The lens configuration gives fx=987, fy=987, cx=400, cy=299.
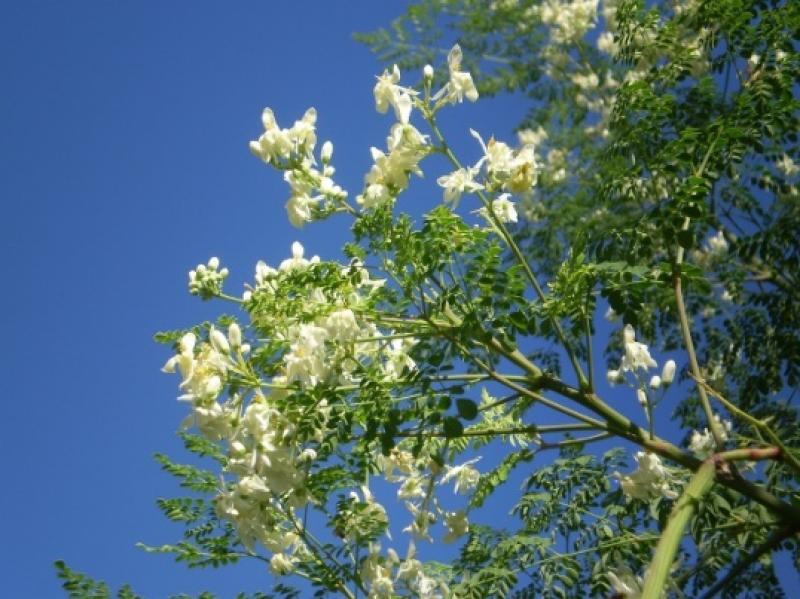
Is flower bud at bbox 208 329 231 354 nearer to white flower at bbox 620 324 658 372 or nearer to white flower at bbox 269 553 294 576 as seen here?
white flower at bbox 269 553 294 576

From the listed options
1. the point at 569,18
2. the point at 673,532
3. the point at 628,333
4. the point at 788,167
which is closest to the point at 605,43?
the point at 569,18

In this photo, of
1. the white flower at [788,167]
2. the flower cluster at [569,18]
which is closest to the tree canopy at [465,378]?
the white flower at [788,167]

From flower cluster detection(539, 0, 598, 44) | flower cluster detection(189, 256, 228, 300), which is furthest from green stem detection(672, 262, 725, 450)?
flower cluster detection(539, 0, 598, 44)

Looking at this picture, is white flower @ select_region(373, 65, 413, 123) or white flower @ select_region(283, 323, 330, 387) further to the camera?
white flower @ select_region(373, 65, 413, 123)

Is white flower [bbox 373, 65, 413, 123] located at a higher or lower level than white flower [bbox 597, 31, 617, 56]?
lower

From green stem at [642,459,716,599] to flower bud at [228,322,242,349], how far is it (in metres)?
0.90

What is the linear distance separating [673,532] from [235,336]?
92 cm

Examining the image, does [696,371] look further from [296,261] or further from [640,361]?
[296,261]

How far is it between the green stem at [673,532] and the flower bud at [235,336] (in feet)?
2.95

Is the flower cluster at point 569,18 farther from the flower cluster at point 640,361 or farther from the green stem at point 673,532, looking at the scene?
the green stem at point 673,532

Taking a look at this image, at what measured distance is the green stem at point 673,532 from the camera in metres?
1.39

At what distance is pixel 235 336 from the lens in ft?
6.55

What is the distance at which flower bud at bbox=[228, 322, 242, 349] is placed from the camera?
1980 millimetres

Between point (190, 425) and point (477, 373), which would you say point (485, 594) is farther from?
point (190, 425)
